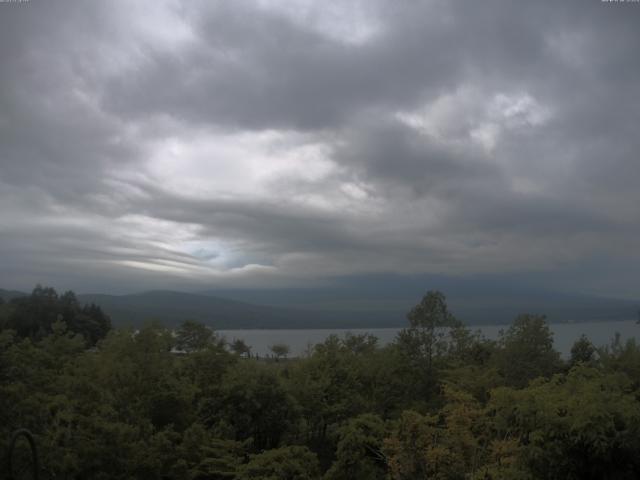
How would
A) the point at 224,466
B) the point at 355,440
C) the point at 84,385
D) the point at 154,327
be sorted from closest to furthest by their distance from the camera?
the point at 355,440
the point at 224,466
the point at 84,385
the point at 154,327

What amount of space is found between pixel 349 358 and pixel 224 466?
9.92 metres

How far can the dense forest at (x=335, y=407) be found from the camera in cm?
1216

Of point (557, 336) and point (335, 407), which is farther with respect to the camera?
point (557, 336)

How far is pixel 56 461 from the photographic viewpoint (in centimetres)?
1321

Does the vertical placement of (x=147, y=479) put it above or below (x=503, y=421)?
below

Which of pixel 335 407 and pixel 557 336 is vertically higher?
pixel 557 336

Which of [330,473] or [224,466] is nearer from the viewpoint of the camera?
[330,473]

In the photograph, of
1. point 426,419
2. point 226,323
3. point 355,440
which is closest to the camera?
point 426,419

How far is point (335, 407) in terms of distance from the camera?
21.1 m

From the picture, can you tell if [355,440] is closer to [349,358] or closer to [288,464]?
[288,464]

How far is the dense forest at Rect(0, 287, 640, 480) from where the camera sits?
39.9ft

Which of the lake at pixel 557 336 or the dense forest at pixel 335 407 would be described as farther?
the lake at pixel 557 336

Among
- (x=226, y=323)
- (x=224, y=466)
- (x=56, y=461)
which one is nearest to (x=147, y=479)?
(x=224, y=466)

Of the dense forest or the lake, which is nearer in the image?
the dense forest
